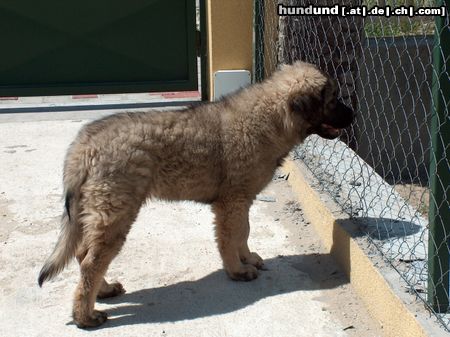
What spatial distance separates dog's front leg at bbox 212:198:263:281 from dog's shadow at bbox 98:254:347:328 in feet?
0.25

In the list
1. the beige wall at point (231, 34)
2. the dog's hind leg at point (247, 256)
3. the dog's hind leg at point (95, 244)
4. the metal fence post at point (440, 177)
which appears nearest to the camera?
the metal fence post at point (440, 177)

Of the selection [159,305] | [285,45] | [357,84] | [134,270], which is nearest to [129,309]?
Result: [159,305]

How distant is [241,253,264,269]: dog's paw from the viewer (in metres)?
4.59

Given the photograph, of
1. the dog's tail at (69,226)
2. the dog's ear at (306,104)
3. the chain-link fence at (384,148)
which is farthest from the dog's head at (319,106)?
the dog's tail at (69,226)

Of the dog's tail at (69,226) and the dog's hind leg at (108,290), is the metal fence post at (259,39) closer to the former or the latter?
the dog's hind leg at (108,290)

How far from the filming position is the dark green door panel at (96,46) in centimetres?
874

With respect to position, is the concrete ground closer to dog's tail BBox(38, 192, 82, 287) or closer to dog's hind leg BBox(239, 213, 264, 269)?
dog's hind leg BBox(239, 213, 264, 269)

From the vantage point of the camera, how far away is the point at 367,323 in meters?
3.85

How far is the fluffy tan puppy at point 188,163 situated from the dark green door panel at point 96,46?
14.5 feet

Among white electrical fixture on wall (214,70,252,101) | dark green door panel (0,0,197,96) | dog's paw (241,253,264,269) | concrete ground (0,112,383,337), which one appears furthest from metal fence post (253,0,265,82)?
dog's paw (241,253,264,269)

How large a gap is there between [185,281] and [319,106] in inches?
57.1

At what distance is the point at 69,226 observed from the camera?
156 inches

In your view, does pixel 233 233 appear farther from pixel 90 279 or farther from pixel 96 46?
pixel 96 46

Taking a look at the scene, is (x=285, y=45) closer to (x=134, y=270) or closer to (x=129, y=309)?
(x=134, y=270)
